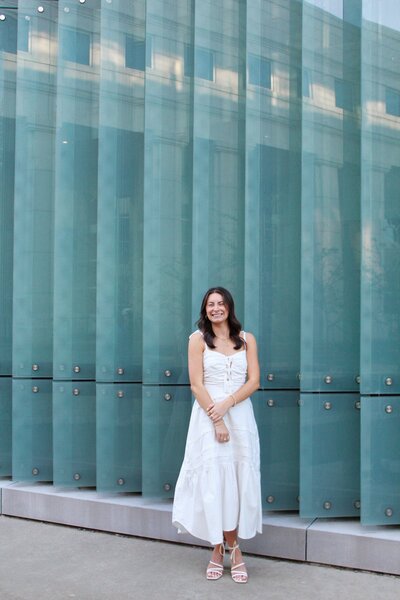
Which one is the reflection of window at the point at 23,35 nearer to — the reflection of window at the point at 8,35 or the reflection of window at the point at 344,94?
the reflection of window at the point at 8,35

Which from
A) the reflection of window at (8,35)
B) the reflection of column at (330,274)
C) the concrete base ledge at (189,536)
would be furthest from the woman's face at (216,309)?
the reflection of window at (8,35)

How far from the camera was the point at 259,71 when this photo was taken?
20.0 ft

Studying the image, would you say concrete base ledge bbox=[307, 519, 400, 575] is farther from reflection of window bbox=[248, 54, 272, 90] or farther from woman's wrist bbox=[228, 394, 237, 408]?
reflection of window bbox=[248, 54, 272, 90]

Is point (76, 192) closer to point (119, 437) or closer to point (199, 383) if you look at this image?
point (119, 437)

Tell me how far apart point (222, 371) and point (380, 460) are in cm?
124

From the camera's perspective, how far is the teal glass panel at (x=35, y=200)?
7.14m

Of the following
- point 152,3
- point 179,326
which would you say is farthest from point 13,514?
point 152,3

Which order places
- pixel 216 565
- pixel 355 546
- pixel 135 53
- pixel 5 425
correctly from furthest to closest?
1. pixel 5 425
2. pixel 135 53
3. pixel 355 546
4. pixel 216 565

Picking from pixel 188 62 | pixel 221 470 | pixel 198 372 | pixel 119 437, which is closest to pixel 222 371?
pixel 198 372

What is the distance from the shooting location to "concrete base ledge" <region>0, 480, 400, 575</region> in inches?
209

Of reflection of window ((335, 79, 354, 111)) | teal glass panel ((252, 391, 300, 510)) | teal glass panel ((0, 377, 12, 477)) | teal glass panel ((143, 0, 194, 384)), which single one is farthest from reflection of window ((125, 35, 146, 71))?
teal glass panel ((0, 377, 12, 477))

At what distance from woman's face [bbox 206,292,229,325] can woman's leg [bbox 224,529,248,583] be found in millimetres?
1336

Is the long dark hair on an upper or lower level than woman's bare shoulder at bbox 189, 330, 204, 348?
upper

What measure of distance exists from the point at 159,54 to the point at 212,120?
2.43ft
